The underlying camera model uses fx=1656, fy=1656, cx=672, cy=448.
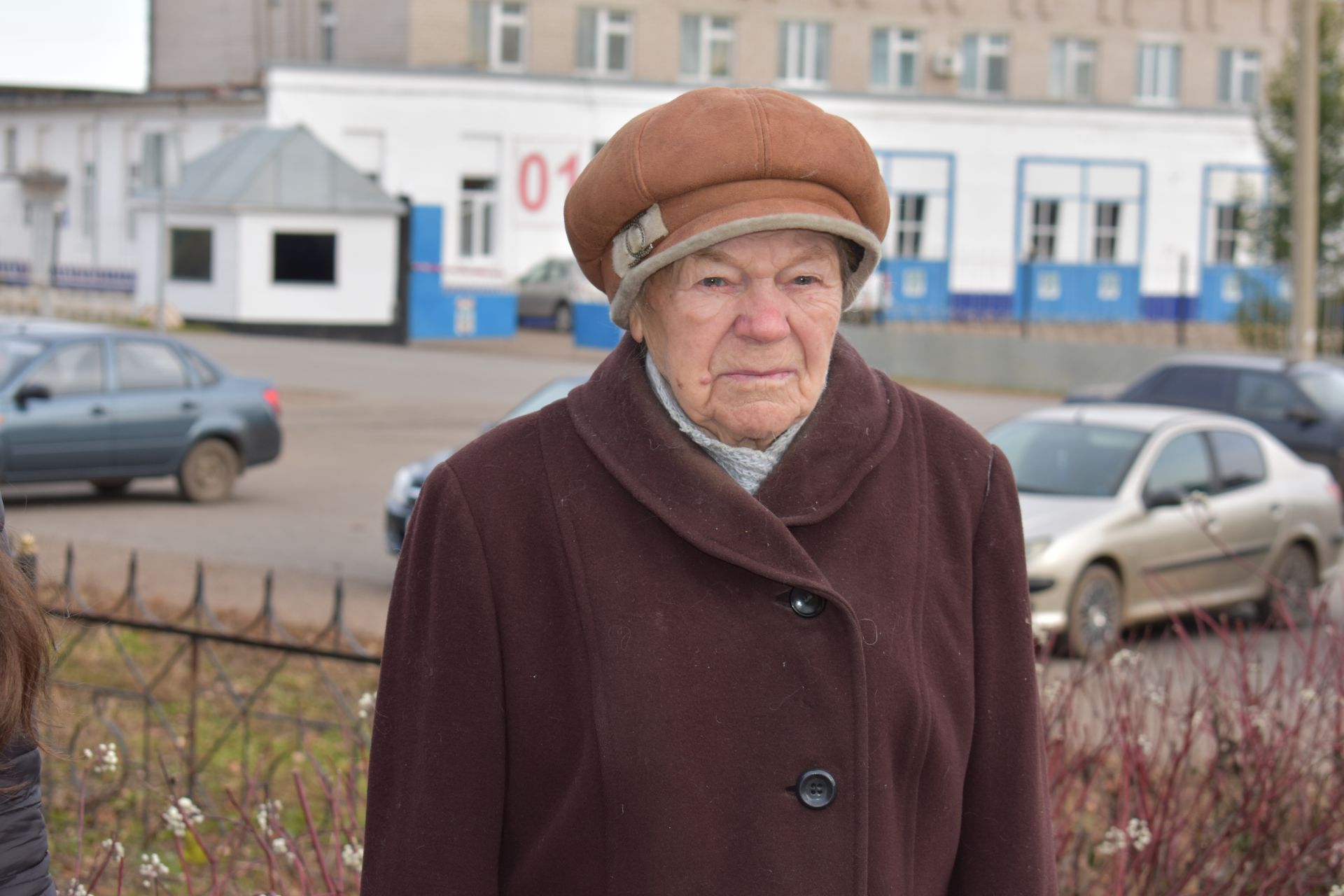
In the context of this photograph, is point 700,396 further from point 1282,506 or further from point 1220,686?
point 1282,506

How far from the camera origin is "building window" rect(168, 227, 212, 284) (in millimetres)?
31781

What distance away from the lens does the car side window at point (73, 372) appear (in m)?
12.5

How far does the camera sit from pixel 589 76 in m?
37.6

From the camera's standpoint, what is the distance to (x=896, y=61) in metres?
42.1

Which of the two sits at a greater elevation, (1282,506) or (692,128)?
(692,128)

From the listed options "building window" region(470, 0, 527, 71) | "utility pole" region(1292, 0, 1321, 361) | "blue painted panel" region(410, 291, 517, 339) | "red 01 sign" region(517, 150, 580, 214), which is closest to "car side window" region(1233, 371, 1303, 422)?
"utility pole" region(1292, 0, 1321, 361)

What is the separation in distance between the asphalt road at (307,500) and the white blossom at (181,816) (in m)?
0.59

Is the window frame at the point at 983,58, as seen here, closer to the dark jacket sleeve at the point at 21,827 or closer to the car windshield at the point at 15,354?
the car windshield at the point at 15,354

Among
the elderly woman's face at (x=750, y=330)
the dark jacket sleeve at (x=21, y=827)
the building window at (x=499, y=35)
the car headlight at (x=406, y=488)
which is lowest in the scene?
the car headlight at (x=406, y=488)

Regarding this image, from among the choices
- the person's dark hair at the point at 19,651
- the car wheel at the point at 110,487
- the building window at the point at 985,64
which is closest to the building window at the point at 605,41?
the building window at the point at 985,64

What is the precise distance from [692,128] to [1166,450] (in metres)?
8.49

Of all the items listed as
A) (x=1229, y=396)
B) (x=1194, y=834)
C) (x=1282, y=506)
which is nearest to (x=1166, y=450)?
(x=1282, y=506)

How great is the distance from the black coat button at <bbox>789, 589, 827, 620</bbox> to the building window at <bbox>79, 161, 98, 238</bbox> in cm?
4023

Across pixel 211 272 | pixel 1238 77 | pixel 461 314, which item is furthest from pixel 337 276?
pixel 1238 77
